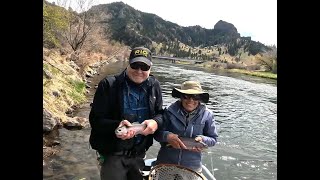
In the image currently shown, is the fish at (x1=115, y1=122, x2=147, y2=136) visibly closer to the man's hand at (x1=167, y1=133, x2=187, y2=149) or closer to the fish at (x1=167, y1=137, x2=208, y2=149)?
the man's hand at (x1=167, y1=133, x2=187, y2=149)

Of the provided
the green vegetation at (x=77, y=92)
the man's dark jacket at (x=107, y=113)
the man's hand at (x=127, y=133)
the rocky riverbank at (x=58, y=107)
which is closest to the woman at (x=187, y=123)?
the man's dark jacket at (x=107, y=113)

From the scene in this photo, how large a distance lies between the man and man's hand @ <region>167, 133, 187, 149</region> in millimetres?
255

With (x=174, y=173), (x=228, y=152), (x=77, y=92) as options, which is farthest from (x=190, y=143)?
(x=77, y=92)

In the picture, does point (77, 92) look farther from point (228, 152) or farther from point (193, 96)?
point (193, 96)

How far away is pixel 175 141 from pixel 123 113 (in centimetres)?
70

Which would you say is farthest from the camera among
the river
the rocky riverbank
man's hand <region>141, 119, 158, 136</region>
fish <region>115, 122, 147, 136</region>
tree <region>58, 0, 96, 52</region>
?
tree <region>58, 0, 96, 52</region>

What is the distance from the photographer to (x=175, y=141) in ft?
12.0

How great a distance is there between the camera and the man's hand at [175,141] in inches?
144

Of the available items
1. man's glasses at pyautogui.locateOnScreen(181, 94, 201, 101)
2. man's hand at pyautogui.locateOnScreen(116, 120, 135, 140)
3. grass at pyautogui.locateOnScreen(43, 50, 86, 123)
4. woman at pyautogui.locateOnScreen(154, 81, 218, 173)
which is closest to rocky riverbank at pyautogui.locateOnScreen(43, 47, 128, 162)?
grass at pyautogui.locateOnScreen(43, 50, 86, 123)

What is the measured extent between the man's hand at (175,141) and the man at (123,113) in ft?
0.84

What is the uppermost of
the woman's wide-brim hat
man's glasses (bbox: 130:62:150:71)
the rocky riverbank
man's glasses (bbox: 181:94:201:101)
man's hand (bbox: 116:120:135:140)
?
man's glasses (bbox: 130:62:150:71)

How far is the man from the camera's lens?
334cm
